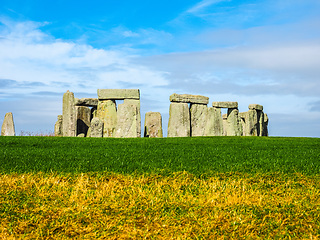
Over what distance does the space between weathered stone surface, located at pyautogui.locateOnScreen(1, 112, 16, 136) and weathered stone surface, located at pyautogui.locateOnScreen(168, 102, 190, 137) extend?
9541mm

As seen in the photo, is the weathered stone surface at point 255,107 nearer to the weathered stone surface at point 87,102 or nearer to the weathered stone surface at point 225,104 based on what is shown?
the weathered stone surface at point 225,104

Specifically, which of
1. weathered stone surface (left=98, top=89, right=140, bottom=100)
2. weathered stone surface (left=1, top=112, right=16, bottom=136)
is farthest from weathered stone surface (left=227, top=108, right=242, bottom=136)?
weathered stone surface (left=1, top=112, right=16, bottom=136)

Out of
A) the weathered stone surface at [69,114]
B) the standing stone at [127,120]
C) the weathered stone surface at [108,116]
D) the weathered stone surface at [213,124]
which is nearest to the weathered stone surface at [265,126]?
the weathered stone surface at [213,124]

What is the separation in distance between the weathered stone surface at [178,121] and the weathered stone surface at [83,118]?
201 inches

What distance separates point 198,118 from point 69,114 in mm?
7357

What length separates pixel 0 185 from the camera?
271 inches

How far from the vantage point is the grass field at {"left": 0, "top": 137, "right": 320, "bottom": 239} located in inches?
207

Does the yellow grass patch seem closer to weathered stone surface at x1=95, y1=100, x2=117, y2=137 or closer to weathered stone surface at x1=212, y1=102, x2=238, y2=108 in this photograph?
weathered stone surface at x1=95, y1=100, x2=117, y2=137

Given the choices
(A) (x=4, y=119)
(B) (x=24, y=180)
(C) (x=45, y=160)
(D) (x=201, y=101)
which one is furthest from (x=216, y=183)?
(A) (x=4, y=119)

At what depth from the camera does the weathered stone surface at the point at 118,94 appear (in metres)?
20.6

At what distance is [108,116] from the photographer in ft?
68.4

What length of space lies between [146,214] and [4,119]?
19539mm

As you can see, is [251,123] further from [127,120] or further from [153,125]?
[127,120]

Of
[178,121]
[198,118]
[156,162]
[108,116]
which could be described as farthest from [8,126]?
[156,162]
